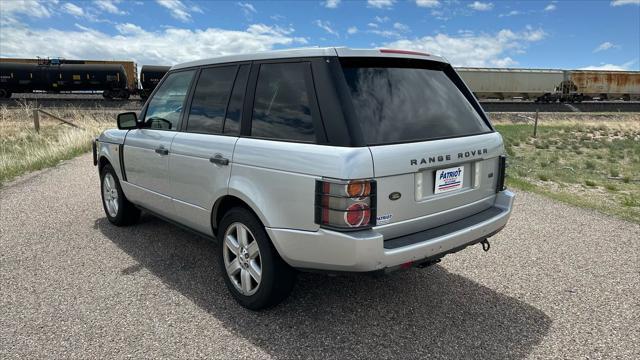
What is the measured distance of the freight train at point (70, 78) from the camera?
33656mm

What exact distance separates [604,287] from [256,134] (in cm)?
325

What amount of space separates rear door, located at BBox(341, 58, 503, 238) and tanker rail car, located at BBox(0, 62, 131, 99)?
119 feet

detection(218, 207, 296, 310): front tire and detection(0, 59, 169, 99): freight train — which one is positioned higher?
detection(0, 59, 169, 99): freight train

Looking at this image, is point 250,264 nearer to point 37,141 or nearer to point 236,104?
point 236,104

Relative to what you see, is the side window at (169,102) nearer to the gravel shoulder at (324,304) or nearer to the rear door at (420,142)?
the gravel shoulder at (324,304)

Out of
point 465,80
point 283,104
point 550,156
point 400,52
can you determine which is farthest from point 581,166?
point 465,80

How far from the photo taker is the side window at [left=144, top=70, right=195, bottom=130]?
427 cm

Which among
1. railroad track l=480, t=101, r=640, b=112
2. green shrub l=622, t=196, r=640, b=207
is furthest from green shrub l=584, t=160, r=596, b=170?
railroad track l=480, t=101, r=640, b=112

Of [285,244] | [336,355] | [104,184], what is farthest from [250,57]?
[104,184]

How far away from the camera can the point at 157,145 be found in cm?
436

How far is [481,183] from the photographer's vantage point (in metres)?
3.55

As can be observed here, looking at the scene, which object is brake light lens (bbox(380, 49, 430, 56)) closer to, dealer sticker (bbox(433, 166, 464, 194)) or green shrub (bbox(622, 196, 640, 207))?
dealer sticker (bbox(433, 166, 464, 194))

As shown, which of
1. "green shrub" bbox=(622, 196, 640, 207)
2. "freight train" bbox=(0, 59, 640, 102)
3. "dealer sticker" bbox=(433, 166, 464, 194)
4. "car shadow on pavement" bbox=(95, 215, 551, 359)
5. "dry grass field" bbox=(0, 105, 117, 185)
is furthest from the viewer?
"freight train" bbox=(0, 59, 640, 102)

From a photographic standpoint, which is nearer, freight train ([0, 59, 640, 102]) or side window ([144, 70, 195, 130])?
side window ([144, 70, 195, 130])
